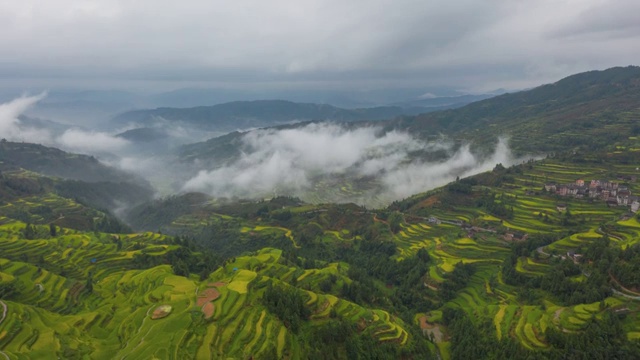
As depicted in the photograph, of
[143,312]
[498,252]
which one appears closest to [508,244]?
[498,252]

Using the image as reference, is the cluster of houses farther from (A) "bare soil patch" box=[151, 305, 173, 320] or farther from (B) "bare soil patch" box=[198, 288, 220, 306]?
(A) "bare soil patch" box=[151, 305, 173, 320]

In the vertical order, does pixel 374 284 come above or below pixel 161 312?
below

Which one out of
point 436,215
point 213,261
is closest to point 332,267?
point 213,261

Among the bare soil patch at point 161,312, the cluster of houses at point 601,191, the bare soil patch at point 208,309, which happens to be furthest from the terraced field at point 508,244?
the bare soil patch at point 161,312

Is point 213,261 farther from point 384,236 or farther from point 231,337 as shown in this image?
point 384,236

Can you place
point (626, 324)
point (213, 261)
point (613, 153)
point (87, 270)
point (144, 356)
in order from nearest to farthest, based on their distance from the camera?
point (144, 356) < point (626, 324) < point (87, 270) < point (213, 261) < point (613, 153)

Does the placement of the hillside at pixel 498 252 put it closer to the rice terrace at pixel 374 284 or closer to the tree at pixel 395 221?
the rice terrace at pixel 374 284

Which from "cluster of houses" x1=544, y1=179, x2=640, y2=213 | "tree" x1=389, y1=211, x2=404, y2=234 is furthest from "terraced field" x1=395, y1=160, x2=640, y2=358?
"cluster of houses" x1=544, y1=179, x2=640, y2=213

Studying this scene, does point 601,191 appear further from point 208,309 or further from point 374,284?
point 208,309
